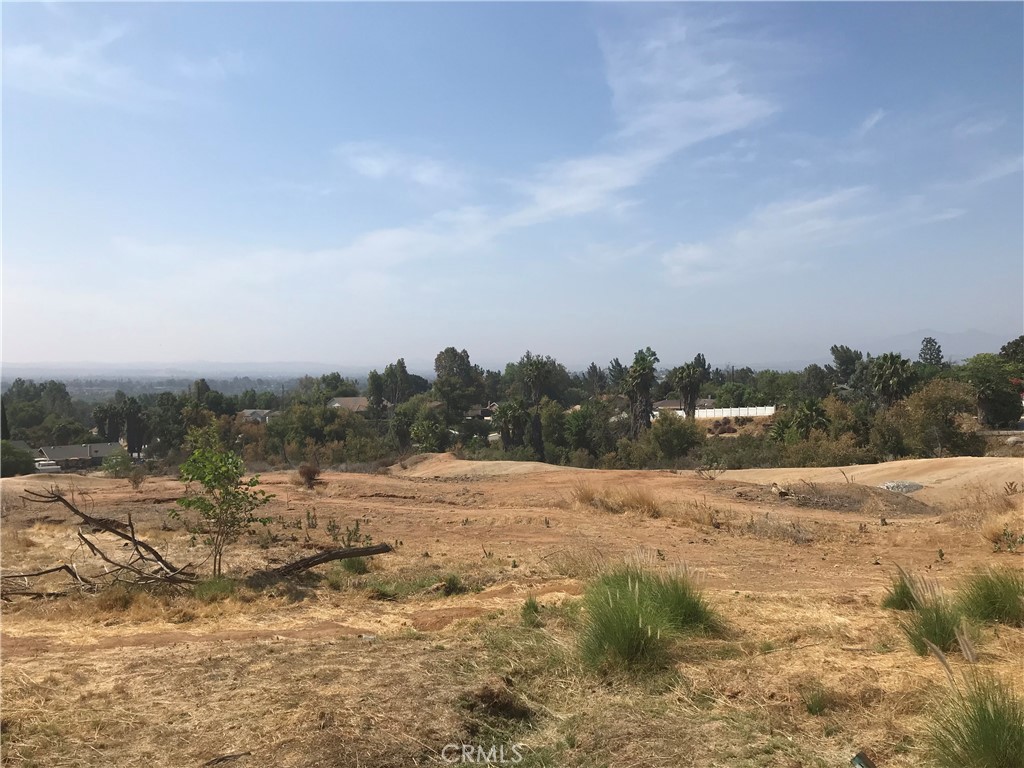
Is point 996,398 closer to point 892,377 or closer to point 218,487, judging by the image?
point 892,377

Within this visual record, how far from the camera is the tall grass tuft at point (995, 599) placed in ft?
20.8

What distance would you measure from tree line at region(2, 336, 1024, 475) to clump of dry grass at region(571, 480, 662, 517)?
13.6 meters

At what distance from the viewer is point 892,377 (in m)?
45.8

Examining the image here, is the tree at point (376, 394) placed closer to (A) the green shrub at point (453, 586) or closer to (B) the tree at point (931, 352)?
(A) the green shrub at point (453, 586)

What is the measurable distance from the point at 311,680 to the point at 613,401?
252 ft

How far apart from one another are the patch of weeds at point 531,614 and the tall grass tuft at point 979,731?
379cm

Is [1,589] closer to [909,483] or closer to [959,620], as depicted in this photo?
[959,620]

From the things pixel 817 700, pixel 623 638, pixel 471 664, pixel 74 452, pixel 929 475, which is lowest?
pixel 74 452

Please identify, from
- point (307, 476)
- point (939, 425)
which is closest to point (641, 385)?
point (939, 425)

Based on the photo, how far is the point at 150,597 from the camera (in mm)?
9172

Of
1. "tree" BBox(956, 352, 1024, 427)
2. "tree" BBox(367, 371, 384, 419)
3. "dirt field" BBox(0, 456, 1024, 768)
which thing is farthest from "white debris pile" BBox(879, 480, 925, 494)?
"tree" BBox(367, 371, 384, 419)

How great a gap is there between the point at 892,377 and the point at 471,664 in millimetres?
47949

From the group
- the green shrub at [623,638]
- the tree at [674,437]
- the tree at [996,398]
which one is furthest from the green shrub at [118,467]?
the tree at [996,398]

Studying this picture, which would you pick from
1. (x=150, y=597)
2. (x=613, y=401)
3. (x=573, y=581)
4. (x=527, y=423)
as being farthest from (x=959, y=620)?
(x=613, y=401)
